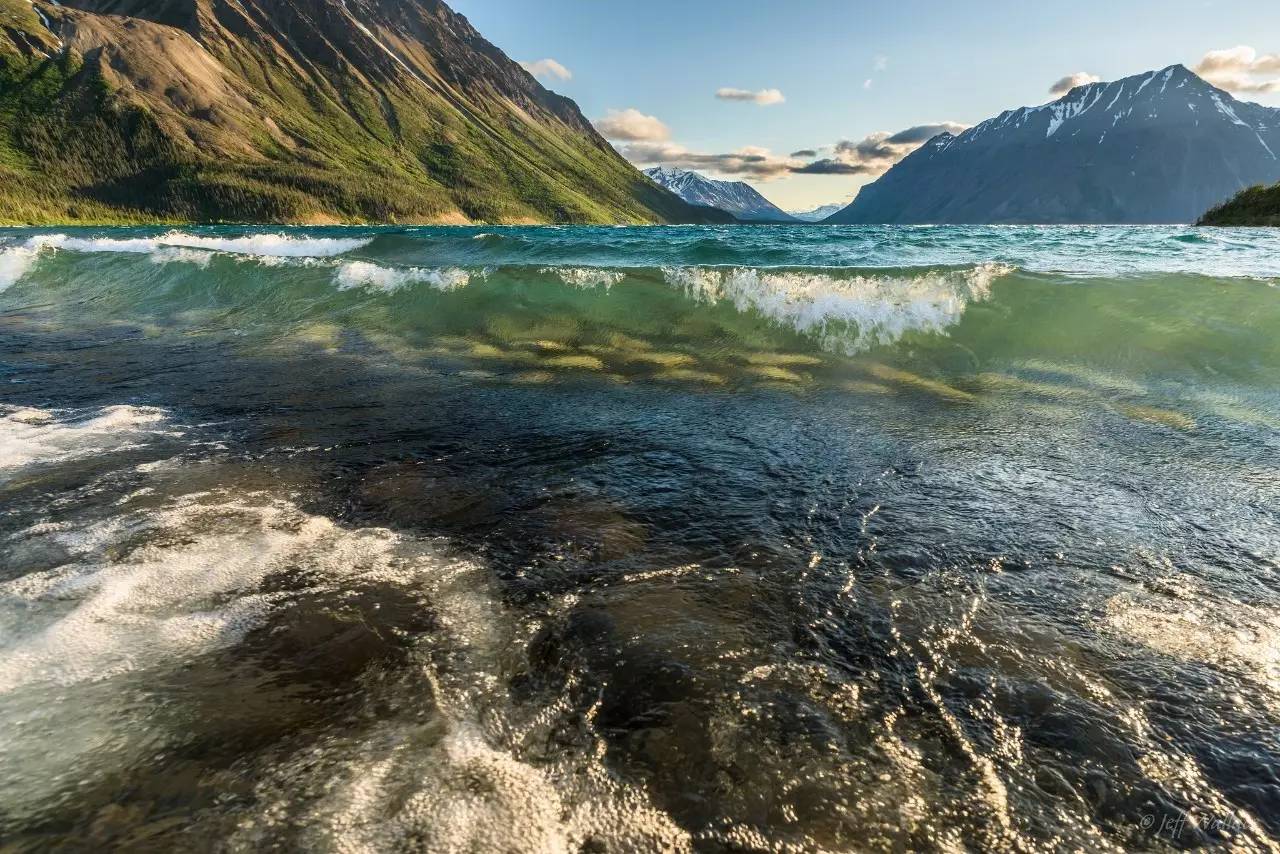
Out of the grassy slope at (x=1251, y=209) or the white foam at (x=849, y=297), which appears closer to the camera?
the white foam at (x=849, y=297)

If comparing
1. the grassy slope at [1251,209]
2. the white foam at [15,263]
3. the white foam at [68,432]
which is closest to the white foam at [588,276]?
the white foam at [68,432]

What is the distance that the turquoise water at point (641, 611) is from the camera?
2.99m

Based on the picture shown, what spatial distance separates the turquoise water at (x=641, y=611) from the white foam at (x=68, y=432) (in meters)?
0.07

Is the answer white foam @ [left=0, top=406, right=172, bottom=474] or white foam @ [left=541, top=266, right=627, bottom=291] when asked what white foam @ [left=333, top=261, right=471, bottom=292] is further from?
white foam @ [left=0, top=406, right=172, bottom=474]

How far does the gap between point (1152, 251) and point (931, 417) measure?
99.7ft

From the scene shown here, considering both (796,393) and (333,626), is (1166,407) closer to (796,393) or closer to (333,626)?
(796,393)

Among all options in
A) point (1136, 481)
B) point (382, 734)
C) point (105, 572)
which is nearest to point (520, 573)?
point (382, 734)

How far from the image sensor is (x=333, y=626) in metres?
4.25

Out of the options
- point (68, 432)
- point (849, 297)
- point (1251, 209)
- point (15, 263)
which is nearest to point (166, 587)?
point (68, 432)

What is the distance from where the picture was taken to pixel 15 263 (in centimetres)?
2750

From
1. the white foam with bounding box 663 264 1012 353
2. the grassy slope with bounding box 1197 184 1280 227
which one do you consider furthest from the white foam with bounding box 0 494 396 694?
the grassy slope with bounding box 1197 184 1280 227

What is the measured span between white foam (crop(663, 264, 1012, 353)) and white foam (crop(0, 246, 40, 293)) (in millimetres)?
28393

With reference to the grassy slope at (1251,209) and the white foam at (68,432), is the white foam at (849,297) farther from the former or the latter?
the grassy slope at (1251,209)

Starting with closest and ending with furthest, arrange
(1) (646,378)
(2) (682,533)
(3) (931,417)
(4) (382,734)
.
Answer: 1. (4) (382,734)
2. (2) (682,533)
3. (3) (931,417)
4. (1) (646,378)
